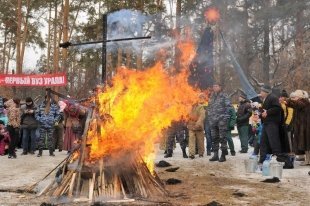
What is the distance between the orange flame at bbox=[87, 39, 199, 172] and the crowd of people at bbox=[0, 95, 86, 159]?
5213mm

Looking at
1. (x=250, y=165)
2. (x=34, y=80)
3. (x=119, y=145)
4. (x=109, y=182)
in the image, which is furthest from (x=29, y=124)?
(x=250, y=165)

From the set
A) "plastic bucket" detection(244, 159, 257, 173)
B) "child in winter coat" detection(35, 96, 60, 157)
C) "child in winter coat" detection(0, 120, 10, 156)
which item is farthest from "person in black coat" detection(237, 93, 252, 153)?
"child in winter coat" detection(0, 120, 10, 156)

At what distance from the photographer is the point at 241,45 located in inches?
1014

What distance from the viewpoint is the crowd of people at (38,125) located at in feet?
44.4

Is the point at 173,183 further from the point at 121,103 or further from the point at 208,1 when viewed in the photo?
the point at 208,1

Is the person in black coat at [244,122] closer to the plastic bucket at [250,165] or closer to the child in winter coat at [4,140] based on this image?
the plastic bucket at [250,165]

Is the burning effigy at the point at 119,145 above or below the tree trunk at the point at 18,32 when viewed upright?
below

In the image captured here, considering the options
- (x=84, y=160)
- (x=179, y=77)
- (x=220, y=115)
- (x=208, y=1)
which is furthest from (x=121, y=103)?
(x=208, y=1)

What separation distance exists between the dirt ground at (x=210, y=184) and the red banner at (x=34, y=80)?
267 inches

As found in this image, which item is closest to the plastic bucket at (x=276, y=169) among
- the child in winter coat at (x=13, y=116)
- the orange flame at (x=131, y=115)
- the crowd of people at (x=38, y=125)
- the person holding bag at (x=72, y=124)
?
the orange flame at (x=131, y=115)

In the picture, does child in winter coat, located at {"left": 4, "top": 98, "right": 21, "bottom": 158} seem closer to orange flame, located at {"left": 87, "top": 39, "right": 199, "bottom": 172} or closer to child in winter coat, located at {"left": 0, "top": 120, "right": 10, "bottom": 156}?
child in winter coat, located at {"left": 0, "top": 120, "right": 10, "bottom": 156}

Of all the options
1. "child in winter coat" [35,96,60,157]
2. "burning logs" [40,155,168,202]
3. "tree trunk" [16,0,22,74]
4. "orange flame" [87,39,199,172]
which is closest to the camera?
"burning logs" [40,155,168,202]

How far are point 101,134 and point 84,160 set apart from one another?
55cm

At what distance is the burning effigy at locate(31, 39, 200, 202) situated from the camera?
686 centimetres
